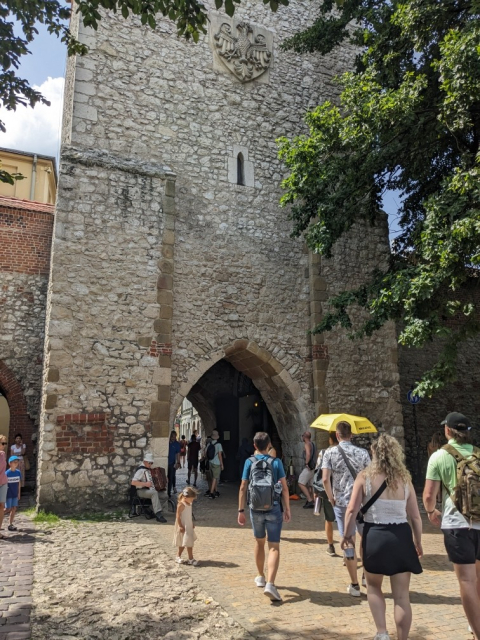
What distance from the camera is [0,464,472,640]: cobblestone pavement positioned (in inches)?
150

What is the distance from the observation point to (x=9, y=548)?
6180 mm

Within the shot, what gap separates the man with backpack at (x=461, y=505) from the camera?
3.43 m

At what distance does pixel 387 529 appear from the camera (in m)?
3.38

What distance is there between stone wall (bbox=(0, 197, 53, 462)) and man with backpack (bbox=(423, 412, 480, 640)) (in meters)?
9.33

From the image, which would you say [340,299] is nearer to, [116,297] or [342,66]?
[116,297]

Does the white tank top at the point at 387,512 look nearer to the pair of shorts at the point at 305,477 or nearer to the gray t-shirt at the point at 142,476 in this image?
the gray t-shirt at the point at 142,476

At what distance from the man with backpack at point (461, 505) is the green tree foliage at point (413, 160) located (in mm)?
3664

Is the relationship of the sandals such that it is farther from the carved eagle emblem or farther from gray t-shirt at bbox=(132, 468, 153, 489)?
the carved eagle emblem

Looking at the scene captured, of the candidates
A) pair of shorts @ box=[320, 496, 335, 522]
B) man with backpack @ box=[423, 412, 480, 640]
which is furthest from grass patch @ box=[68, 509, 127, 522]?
man with backpack @ box=[423, 412, 480, 640]

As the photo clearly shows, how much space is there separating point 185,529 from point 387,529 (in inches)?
114

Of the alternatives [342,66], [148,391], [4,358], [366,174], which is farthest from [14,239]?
[342,66]

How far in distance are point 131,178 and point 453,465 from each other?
796 cm

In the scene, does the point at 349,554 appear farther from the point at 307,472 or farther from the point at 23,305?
the point at 23,305

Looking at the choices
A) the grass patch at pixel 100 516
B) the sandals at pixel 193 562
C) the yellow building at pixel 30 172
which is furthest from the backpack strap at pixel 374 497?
the yellow building at pixel 30 172
